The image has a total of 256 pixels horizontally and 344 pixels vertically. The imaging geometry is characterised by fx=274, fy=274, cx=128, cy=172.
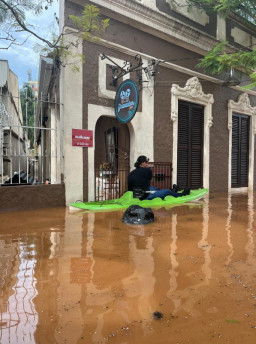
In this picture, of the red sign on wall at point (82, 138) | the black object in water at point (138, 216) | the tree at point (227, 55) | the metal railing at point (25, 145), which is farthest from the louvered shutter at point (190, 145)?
the black object in water at point (138, 216)

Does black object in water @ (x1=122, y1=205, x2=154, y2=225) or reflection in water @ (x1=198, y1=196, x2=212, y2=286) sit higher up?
black object in water @ (x1=122, y1=205, x2=154, y2=225)

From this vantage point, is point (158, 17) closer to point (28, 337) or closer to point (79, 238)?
point (79, 238)

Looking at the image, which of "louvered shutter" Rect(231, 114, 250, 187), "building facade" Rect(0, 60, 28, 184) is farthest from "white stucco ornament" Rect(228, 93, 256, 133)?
"building facade" Rect(0, 60, 28, 184)

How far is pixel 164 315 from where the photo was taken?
7.22ft

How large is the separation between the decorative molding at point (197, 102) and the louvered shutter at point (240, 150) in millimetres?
2179

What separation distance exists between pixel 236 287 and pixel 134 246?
5.46ft

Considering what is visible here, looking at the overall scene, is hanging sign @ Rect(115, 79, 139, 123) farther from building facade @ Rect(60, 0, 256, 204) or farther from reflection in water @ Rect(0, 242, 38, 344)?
reflection in water @ Rect(0, 242, 38, 344)

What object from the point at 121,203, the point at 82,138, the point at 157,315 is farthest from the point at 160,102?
the point at 157,315

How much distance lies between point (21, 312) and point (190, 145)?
9.68 meters

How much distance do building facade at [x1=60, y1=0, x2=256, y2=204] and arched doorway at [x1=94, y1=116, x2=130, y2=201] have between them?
0.13 feet

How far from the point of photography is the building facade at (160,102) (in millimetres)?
7852

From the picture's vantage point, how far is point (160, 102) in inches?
381

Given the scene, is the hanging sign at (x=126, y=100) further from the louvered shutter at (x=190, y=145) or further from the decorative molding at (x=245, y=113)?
the decorative molding at (x=245, y=113)

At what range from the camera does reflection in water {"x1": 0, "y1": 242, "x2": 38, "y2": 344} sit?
1.95 m
